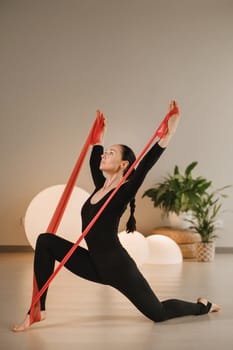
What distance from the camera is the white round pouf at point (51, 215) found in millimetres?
5559

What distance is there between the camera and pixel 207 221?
6559 mm

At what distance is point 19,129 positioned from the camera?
22.7 feet

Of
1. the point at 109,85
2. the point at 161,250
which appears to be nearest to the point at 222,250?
the point at 161,250

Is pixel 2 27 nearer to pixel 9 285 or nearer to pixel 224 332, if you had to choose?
pixel 9 285

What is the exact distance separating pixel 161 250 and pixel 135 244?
0.53 m

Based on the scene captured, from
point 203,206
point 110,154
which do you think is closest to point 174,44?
point 203,206

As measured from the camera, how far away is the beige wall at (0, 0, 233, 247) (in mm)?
6930

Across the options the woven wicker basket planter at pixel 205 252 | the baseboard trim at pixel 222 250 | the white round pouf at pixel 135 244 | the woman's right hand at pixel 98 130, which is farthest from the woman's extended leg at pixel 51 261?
the baseboard trim at pixel 222 250

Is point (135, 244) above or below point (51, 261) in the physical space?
below

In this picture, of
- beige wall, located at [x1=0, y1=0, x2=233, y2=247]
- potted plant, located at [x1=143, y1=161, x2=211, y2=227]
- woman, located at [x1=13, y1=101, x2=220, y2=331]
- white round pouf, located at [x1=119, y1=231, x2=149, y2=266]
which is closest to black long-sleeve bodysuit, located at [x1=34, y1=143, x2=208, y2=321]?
woman, located at [x1=13, y1=101, x2=220, y2=331]

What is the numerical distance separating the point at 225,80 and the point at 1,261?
300 centimetres

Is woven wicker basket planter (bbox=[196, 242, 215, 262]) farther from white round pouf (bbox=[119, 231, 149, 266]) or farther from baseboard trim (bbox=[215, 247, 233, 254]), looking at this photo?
white round pouf (bbox=[119, 231, 149, 266])

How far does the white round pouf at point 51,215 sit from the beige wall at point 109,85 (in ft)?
3.86

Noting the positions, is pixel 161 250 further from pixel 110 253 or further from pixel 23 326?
pixel 23 326
